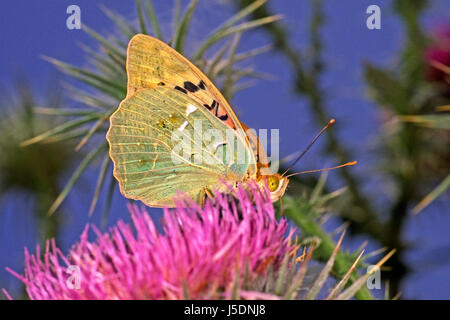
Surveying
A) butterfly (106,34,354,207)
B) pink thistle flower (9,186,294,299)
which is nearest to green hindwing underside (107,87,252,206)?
butterfly (106,34,354,207)

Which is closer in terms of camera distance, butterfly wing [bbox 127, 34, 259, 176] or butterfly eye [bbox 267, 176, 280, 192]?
butterfly eye [bbox 267, 176, 280, 192]

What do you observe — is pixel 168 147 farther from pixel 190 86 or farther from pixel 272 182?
pixel 272 182

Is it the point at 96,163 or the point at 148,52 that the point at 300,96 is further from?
the point at 148,52

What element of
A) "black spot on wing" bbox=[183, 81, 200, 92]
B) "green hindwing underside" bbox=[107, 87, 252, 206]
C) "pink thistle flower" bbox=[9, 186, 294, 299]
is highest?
"black spot on wing" bbox=[183, 81, 200, 92]

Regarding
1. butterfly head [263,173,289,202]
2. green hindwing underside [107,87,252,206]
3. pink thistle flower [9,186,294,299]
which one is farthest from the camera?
green hindwing underside [107,87,252,206]

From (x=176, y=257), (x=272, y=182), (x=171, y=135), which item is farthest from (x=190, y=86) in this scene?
(x=176, y=257)

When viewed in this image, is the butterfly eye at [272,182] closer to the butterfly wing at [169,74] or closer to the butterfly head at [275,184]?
the butterfly head at [275,184]

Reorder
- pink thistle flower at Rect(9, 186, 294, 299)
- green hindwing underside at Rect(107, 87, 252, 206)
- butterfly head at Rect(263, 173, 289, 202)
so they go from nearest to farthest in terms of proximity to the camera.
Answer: pink thistle flower at Rect(9, 186, 294, 299)
butterfly head at Rect(263, 173, 289, 202)
green hindwing underside at Rect(107, 87, 252, 206)

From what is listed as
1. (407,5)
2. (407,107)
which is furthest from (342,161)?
(407,5)

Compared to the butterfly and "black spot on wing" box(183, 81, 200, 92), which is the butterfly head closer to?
the butterfly

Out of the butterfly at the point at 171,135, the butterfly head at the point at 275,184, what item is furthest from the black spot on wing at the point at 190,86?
the butterfly head at the point at 275,184
